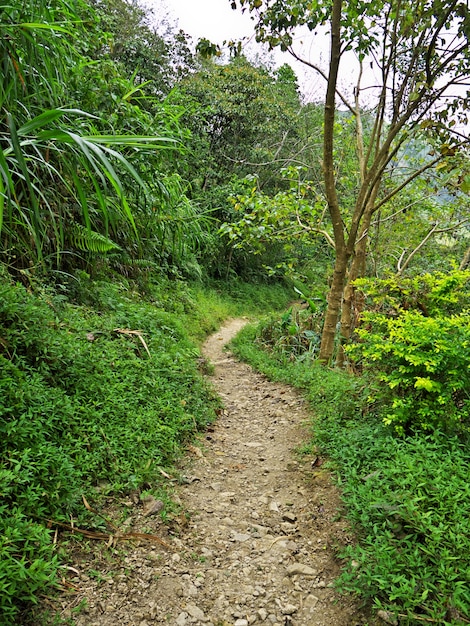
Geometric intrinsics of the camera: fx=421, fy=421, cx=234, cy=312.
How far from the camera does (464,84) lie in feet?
14.9

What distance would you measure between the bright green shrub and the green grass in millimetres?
→ 144

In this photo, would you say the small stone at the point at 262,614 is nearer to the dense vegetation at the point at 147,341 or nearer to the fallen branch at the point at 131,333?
the dense vegetation at the point at 147,341

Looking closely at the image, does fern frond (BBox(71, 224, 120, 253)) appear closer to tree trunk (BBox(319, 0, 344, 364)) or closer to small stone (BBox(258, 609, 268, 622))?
tree trunk (BBox(319, 0, 344, 364))

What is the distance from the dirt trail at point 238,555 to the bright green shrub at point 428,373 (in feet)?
2.69

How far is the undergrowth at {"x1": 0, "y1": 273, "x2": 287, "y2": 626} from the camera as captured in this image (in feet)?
6.31

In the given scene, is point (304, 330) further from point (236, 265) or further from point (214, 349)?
point (236, 265)

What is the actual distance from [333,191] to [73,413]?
3.86 m

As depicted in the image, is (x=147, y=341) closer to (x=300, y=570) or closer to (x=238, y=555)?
(x=238, y=555)

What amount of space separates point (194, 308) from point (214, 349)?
108cm

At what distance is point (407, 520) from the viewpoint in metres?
2.14

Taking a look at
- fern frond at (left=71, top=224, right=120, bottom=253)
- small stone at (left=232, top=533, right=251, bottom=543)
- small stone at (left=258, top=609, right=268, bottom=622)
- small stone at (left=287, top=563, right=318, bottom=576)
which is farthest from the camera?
fern frond at (left=71, top=224, right=120, bottom=253)

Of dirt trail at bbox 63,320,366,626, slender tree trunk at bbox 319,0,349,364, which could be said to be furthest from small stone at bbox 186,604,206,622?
slender tree trunk at bbox 319,0,349,364

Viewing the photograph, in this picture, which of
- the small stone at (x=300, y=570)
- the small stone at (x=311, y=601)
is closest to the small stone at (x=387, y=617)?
the small stone at (x=311, y=601)

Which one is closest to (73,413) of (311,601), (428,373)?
(311,601)
